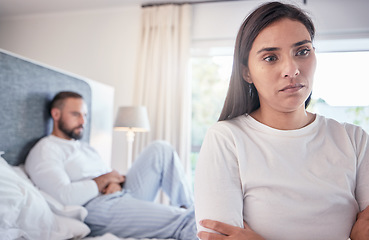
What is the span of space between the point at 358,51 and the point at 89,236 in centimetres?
352

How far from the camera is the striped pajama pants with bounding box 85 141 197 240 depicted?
162cm

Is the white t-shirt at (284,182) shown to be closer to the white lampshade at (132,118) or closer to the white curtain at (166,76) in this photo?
the white lampshade at (132,118)

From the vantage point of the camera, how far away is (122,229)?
166 cm

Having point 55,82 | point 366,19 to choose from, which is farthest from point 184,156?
point 366,19

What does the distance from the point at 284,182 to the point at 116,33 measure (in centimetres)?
362

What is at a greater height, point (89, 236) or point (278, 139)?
point (278, 139)

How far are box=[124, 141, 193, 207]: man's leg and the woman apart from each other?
1.36m

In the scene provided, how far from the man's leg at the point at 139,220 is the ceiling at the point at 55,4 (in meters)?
2.74

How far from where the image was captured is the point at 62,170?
1829mm

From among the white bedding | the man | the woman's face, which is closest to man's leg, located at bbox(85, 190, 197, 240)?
the man

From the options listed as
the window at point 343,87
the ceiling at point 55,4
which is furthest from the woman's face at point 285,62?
the ceiling at point 55,4

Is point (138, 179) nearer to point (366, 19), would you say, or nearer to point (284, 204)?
point (284, 204)

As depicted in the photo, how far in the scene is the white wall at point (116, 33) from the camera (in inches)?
136

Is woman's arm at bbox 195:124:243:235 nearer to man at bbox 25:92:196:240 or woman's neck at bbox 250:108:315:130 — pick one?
woman's neck at bbox 250:108:315:130
